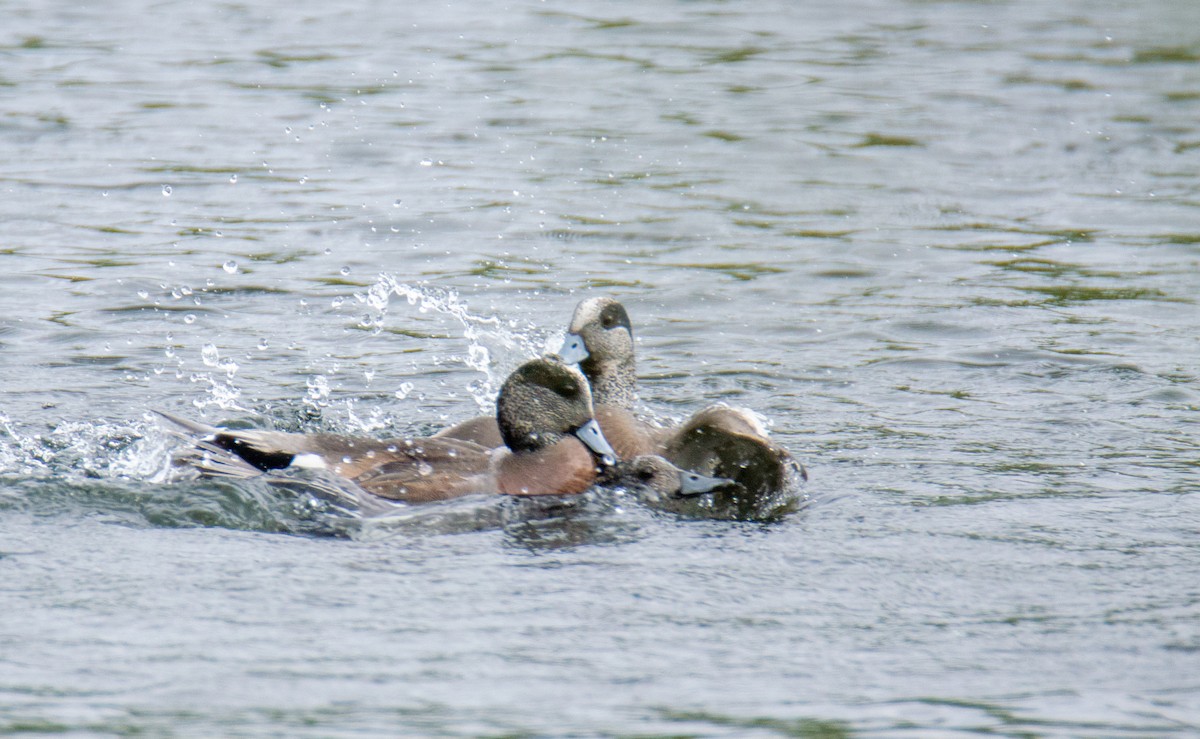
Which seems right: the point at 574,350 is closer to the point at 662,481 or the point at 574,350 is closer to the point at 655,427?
the point at 655,427

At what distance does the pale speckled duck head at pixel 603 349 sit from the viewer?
7.65 metres

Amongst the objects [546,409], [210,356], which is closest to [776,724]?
[546,409]

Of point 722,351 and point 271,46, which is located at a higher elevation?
point 271,46

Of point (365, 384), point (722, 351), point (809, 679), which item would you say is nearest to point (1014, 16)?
point (722, 351)

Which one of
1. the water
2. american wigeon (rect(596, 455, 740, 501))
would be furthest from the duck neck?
american wigeon (rect(596, 455, 740, 501))

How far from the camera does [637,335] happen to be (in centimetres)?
959

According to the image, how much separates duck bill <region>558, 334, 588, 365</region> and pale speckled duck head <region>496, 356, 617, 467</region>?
784 millimetres

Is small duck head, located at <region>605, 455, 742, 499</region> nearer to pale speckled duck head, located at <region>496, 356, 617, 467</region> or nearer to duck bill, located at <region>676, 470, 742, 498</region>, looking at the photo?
duck bill, located at <region>676, 470, 742, 498</region>

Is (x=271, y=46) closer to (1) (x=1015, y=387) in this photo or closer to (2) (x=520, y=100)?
(2) (x=520, y=100)

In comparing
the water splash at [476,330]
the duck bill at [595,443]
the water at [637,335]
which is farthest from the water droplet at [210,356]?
the duck bill at [595,443]

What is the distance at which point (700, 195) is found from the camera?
1244 centimetres

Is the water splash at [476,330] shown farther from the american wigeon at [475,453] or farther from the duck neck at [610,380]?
the american wigeon at [475,453]

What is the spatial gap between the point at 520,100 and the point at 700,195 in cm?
285

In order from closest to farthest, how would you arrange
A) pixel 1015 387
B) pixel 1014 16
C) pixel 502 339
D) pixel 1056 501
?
pixel 1056 501 → pixel 1015 387 → pixel 502 339 → pixel 1014 16
